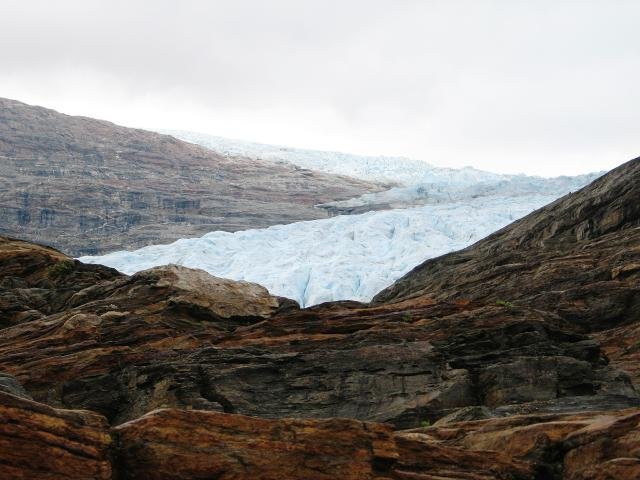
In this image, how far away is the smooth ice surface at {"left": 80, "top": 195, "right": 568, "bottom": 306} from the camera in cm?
4653

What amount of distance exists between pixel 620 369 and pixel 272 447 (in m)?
7.99

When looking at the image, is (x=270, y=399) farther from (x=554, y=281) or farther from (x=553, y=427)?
(x=554, y=281)

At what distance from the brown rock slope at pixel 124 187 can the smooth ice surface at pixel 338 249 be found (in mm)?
34694

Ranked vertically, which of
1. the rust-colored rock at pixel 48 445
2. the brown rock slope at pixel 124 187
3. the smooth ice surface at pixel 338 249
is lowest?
the rust-colored rock at pixel 48 445

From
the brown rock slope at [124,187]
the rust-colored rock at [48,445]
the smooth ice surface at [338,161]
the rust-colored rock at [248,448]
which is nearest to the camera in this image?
the rust-colored rock at [48,445]

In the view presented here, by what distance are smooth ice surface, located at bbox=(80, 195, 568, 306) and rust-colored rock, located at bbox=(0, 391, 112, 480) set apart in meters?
35.1

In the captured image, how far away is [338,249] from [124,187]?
63150 mm

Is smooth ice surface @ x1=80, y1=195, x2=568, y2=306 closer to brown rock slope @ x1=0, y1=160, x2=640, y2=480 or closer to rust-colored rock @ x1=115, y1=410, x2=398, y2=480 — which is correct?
brown rock slope @ x1=0, y1=160, x2=640, y2=480

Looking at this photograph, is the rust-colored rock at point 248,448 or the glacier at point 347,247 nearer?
the rust-colored rock at point 248,448

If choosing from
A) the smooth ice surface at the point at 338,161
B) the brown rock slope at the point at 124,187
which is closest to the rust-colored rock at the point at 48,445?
the brown rock slope at the point at 124,187

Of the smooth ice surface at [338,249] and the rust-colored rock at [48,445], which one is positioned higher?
the smooth ice surface at [338,249]

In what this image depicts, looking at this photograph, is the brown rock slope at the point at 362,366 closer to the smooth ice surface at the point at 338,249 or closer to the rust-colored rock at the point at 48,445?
the rust-colored rock at the point at 48,445

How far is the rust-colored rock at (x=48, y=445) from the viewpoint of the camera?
27.8 feet

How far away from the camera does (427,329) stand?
16.7 meters
